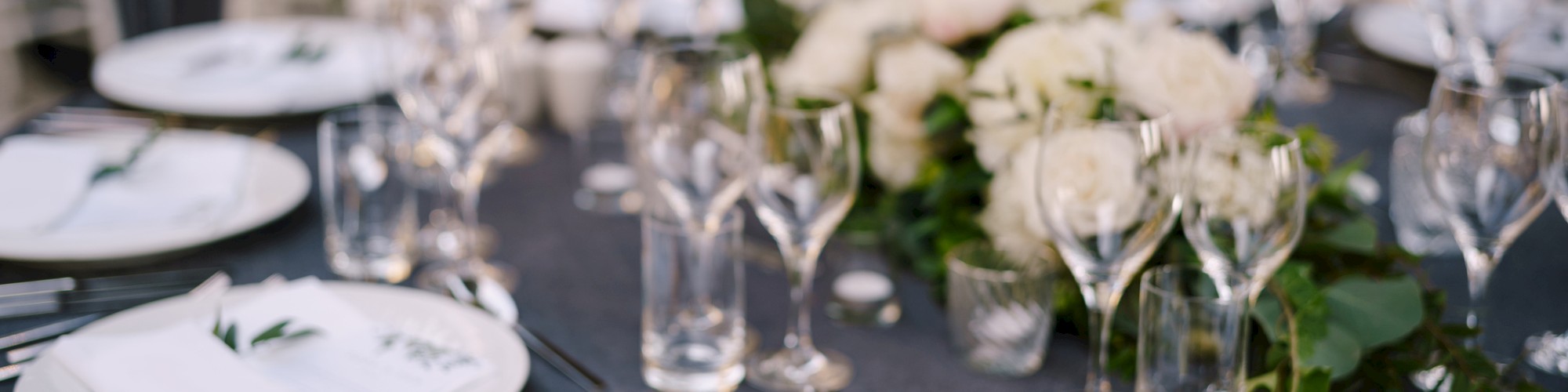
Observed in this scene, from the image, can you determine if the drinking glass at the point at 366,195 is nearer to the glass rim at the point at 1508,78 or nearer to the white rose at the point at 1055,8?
the white rose at the point at 1055,8

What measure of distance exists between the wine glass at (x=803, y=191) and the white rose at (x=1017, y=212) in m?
0.15

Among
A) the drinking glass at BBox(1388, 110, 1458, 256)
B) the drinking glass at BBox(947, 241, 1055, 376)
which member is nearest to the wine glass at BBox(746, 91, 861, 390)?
the drinking glass at BBox(947, 241, 1055, 376)

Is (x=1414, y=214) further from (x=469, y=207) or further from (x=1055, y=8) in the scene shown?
(x=469, y=207)

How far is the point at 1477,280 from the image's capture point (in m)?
1.11

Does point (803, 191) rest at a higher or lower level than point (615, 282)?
higher

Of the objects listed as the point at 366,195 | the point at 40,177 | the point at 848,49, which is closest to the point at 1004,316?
the point at 848,49

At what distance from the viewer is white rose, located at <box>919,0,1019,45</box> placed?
1232 millimetres

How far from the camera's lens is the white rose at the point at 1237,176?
865 millimetres

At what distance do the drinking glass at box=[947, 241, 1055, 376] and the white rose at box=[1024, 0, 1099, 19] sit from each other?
11.3 inches

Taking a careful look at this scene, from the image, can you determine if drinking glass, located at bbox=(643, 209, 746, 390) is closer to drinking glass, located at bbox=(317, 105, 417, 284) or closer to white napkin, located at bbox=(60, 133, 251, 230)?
drinking glass, located at bbox=(317, 105, 417, 284)

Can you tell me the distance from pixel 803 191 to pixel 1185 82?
37 centimetres

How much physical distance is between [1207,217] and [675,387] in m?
0.43

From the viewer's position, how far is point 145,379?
871 millimetres

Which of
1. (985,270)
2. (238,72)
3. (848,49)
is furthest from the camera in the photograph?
(238,72)
